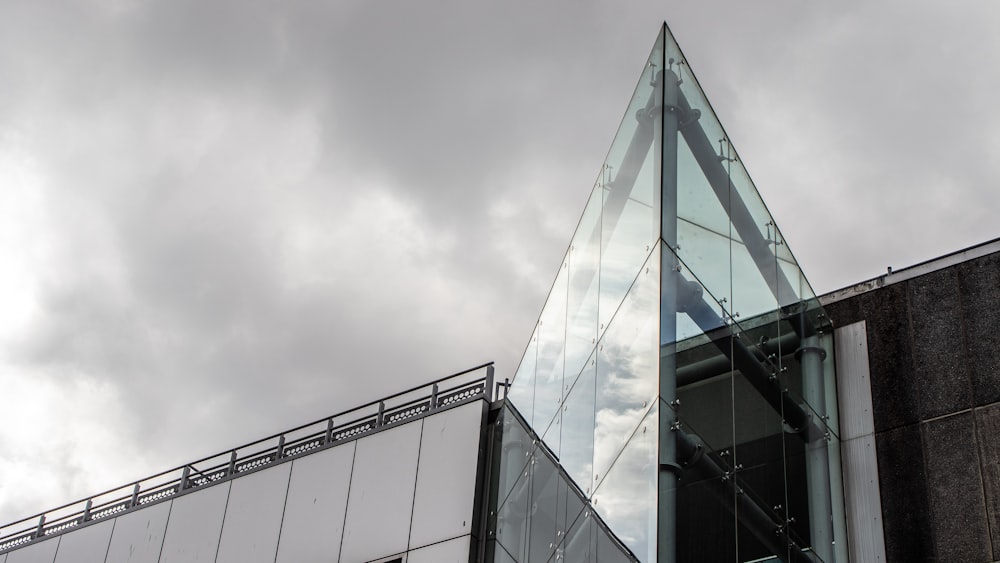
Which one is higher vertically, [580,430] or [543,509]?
[580,430]

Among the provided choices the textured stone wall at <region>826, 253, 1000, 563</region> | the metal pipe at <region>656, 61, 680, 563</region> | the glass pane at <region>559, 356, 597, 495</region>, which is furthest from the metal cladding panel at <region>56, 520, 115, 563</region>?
the metal pipe at <region>656, 61, 680, 563</region>

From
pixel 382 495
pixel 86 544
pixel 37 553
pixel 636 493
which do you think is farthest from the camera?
pixel 37 553

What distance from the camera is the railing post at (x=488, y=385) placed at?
69.9 feet

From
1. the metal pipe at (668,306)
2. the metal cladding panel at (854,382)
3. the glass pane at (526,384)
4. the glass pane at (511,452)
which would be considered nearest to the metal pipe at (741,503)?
the metal pipe at (668,306)

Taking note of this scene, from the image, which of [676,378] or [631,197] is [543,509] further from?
[631,197]

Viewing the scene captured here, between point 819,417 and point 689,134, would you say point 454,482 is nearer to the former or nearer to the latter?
point 819,417

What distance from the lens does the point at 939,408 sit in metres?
16.7

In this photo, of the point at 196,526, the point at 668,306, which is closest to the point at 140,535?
the point at 196,526

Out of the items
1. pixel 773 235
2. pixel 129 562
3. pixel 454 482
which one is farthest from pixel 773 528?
pixel 129 562

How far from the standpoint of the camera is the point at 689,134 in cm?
1577

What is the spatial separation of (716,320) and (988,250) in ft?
Result: 17.8

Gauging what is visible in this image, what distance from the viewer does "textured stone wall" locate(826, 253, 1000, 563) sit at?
1563 centimetres

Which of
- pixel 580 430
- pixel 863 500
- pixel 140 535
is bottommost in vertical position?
pixel 863 500

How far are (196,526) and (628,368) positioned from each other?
1390cm
